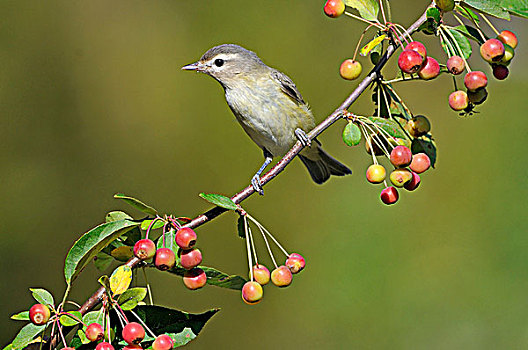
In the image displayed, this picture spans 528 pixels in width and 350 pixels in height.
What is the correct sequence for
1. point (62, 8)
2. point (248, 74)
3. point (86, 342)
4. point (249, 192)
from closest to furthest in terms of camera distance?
point (86, 342) < point (249, 192) < point (248, 74) < point (62, 8)

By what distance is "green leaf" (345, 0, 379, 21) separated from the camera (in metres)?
1.70

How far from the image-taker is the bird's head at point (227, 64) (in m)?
3.31

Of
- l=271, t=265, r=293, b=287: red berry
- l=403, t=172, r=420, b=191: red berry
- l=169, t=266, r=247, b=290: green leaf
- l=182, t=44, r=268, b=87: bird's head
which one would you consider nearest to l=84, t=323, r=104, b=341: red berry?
l=169, t=266, r=247, b=290: green leaf

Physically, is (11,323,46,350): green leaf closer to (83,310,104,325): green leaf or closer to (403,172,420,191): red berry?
(83,310,104,325): green leaf

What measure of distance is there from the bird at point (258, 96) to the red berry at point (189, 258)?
6.20 ft

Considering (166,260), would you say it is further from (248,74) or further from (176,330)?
(248,74)

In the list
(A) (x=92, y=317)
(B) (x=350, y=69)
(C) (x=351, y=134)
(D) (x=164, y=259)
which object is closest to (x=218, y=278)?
(D) (x=164, y=259)

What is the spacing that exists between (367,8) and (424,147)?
0.47m

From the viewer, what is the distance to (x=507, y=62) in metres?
1.60

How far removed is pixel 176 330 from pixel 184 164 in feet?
10.2

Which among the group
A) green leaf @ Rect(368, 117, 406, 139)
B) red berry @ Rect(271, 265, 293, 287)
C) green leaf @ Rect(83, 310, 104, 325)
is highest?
green leaf @ Rect(368, 117, 406, 139)

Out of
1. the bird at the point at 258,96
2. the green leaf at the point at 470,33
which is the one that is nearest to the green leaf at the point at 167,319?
the green leaf at the point at 470,33

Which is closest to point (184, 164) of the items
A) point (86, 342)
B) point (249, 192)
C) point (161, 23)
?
point (161, 23)

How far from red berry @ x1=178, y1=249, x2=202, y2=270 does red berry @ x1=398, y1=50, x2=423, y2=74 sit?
748 mm
